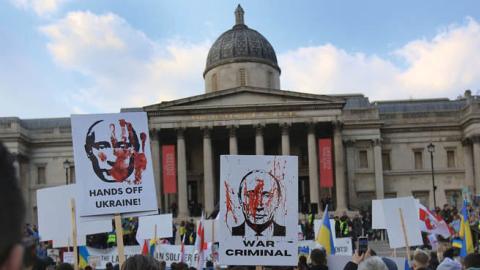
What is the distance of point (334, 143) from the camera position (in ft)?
173

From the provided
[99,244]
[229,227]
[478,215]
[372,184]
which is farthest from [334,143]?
[229,227]

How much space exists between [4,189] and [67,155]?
61757mm

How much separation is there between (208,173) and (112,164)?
141ft

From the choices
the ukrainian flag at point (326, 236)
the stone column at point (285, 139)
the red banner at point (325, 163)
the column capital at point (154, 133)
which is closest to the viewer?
the ukrainian flag at point (326, 236)

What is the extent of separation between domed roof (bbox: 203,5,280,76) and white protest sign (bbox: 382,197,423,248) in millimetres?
47856

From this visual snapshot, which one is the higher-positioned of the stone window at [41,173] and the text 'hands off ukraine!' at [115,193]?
the stone window at [41,173]

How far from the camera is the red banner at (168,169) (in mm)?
50344

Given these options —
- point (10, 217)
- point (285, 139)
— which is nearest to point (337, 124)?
point (285, 139)

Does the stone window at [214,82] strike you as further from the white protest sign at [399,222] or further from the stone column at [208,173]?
the white protest sign at [399,222]

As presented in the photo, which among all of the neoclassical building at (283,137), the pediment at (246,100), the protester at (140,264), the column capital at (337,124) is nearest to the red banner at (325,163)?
the neoclassical building at (283,137)

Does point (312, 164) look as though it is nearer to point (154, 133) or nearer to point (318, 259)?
point (154, 133)

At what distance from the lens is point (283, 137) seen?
5194 centimetres

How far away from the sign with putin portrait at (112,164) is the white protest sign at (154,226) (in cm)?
1067

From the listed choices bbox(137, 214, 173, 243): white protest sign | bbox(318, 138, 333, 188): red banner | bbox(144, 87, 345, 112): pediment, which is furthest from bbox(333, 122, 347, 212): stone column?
bbox(137, 214, 173, 243): white protest sign
